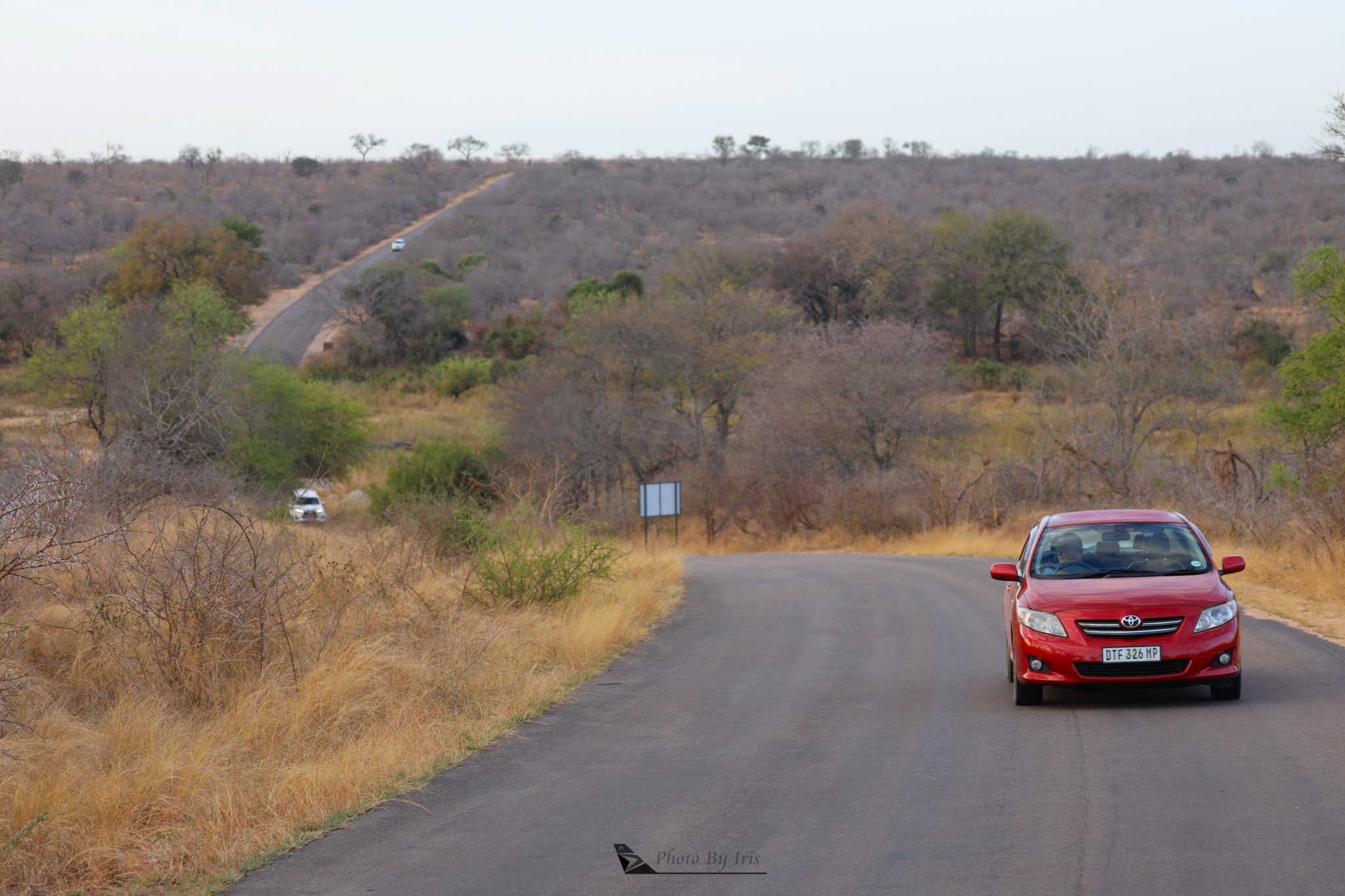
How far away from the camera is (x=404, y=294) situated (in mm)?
75812

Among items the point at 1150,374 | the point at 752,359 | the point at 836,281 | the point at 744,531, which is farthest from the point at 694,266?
the point at 1150,374

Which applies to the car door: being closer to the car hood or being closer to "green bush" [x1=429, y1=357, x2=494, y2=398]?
the car hood

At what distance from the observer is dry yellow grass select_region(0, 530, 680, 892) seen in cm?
638

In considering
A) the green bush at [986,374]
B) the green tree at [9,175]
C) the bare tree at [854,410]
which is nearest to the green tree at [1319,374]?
the bare tree at [854,410]

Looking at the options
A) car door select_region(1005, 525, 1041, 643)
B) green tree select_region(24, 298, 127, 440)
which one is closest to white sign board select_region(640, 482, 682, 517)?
green tree select_region(24, 298, 127, 440)

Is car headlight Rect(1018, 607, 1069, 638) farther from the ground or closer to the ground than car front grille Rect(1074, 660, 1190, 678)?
farther from the ground

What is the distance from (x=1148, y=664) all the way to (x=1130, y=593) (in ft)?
1.92

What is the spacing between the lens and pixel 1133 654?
9094 millimetres

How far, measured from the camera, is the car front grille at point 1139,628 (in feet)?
29.9

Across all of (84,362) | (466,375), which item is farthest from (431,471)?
(466,375)

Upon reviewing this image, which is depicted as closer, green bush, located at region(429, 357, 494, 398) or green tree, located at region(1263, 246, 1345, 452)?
green tree, located at region(1263, 246, 1345, 452)

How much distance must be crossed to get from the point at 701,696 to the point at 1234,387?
4299cm

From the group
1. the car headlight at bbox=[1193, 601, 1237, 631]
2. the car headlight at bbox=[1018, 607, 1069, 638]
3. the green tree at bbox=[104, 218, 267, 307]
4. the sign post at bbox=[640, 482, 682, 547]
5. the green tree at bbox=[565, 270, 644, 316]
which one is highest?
the green tree at bbox=[104, 218, 267, 307]

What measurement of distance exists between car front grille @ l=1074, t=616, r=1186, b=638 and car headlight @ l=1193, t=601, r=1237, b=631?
0.14 m
